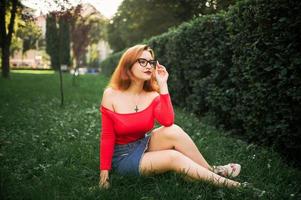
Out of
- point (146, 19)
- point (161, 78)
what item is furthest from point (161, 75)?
point (146, 19)

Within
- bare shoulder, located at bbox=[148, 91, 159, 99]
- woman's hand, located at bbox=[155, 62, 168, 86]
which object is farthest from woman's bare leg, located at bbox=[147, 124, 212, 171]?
woman's hand, located at bbox=[155, 62, 168, 86]

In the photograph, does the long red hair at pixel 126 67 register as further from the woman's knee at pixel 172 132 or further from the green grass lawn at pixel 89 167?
the green grass lawn at pixel 89 167

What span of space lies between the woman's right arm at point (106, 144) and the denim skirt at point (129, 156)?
193 mm

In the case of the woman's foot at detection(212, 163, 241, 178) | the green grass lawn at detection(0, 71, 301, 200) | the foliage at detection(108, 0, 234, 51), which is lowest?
the green grass lawn at detection(0, 71, 301, 200)

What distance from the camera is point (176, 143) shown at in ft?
13.0

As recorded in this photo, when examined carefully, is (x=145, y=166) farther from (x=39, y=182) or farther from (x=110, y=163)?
(x=39, y=182)

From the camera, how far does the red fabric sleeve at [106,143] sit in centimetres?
387

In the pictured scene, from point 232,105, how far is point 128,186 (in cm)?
371

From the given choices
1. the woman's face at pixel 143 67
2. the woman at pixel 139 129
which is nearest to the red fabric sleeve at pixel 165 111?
the woman at pixel 139 129

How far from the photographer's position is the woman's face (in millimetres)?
3979

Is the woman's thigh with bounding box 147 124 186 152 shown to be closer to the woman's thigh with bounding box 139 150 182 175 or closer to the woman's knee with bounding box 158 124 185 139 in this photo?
the woman's knee with bounding box 158 124 185 139

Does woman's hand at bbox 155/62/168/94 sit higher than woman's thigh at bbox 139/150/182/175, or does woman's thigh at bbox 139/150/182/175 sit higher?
woman's hand at bbox 155/62/168/94

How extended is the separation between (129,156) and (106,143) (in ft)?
1.04

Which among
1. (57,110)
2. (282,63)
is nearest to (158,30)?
(57,110)
